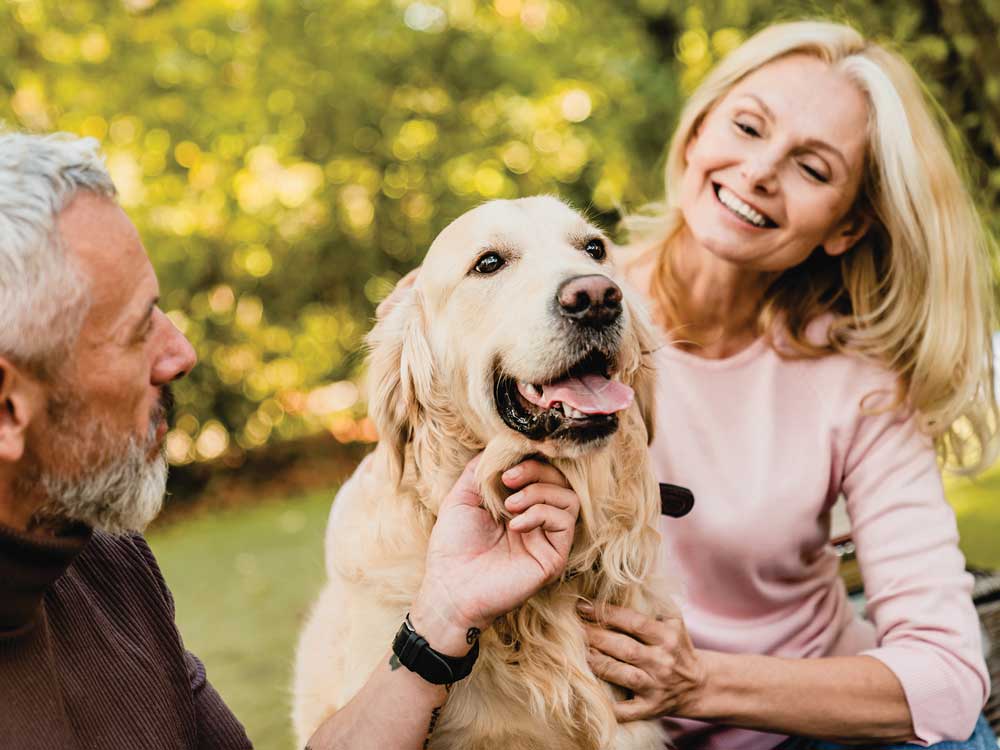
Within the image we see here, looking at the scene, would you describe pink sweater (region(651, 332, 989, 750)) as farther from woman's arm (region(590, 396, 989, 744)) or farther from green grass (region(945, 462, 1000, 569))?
green grass (region(945, 462, 1000, 569))

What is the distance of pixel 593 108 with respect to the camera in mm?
7215

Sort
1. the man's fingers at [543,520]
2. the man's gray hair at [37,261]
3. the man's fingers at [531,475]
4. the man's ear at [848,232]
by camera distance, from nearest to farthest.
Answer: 1. the man's gray hair at [37,261]
2. the man's fingers at [543,520]
3. the man's fingers at [531,475]
4. the man's ear at [848,232]

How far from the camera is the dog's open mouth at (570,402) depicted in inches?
70.2

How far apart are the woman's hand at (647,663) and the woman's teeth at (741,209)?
3.15 ft

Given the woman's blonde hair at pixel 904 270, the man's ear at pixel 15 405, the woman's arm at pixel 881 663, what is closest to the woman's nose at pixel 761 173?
the woman's blonde hair at pixel 904 270

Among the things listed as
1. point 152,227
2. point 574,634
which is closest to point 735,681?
point 574,634

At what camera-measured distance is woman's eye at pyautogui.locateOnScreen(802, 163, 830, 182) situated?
7.51 feet

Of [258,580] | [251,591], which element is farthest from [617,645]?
[258,580]

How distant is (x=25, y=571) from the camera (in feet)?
4.29

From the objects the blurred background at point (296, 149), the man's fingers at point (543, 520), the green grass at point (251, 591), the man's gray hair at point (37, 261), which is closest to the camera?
the man's gray hair at point (37, 261)

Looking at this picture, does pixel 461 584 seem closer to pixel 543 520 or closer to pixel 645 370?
pixel 543 520

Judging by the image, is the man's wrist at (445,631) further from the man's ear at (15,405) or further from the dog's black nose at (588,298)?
the man's ear at (15,405)

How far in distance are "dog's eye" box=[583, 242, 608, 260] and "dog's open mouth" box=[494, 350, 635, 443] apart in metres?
0.33

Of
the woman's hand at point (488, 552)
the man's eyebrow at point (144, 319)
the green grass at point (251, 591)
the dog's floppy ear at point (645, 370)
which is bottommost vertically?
the green grass at point (251, 591)
